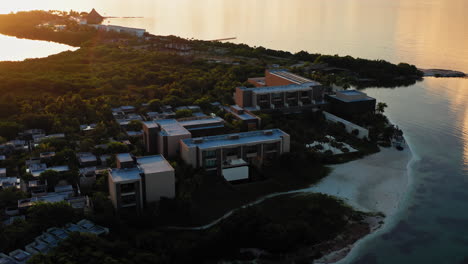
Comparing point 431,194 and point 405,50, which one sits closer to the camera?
point 431,194

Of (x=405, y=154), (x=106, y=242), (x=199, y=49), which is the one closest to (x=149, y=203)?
(x=106, y=242)

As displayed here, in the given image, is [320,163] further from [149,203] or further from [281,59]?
[281,59]

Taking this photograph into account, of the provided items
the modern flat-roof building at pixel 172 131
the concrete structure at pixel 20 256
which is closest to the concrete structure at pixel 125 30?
the modern flat-roof building at pixel 172 131

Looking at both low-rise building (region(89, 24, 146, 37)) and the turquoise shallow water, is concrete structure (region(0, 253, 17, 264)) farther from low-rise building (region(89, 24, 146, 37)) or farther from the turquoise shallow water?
low-rise building (region(89, 24, 146, 37))

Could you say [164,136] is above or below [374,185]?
above

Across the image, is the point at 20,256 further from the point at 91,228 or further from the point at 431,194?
the point at 431,194

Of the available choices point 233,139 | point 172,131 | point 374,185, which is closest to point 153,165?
point 172,131

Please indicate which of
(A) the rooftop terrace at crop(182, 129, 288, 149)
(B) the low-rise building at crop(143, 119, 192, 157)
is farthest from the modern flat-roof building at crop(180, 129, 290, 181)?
(B) the low-rise building at crop(143, 119, 192, 157)

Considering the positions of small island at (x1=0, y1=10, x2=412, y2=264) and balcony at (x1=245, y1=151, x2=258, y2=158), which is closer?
small island at (x1=0, y1=10, x2=412, y2=264)
